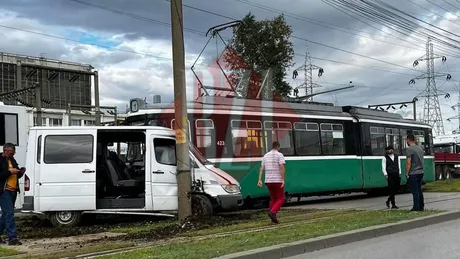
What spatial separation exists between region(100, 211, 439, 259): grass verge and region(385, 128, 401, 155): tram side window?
9.99m

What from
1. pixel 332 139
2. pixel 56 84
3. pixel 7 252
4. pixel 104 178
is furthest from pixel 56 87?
pixel 7 252

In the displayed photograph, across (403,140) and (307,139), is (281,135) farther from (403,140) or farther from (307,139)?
(403,140)

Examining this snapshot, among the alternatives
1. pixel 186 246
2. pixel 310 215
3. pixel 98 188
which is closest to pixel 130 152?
pixel 98 188

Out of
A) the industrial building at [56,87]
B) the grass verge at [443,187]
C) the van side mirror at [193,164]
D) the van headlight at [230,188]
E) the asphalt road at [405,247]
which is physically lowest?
the asphalt road at [405,247]

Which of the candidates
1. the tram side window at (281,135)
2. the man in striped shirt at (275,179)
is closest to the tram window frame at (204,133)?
the tram side window at (281,135)

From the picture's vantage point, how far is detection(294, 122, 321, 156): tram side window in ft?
58.6

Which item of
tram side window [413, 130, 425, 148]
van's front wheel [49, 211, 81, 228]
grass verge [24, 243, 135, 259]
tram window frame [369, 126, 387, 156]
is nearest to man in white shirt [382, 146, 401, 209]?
tram window frame [369, 126, 387, 156]

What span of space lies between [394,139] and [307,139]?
5.95m

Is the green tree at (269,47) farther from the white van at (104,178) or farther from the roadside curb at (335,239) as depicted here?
the roadside curb at (335,239)

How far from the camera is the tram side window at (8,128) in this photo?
55.9 ft

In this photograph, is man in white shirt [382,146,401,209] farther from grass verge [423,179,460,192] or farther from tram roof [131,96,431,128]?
grass verge [423,179,460,192]

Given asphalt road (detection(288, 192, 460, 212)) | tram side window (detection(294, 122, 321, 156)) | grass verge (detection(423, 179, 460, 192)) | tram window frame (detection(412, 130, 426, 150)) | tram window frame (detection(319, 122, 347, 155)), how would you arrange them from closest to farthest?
asphalt road (detection(288, 192, 460, 212)) < tram side window (detection(294, 122, 321, 156)) < tram window frame (detection(319, 122, 347, 155)) < grass verge (detection(423, 179, 460, 192)) < tram window frame (detection(412, 130, 426, 150))

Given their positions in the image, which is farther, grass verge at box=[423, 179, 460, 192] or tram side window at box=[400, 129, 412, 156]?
tram side window at box=[400, 129, 412, 156]

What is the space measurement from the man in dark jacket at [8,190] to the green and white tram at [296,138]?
5277 millimetres
